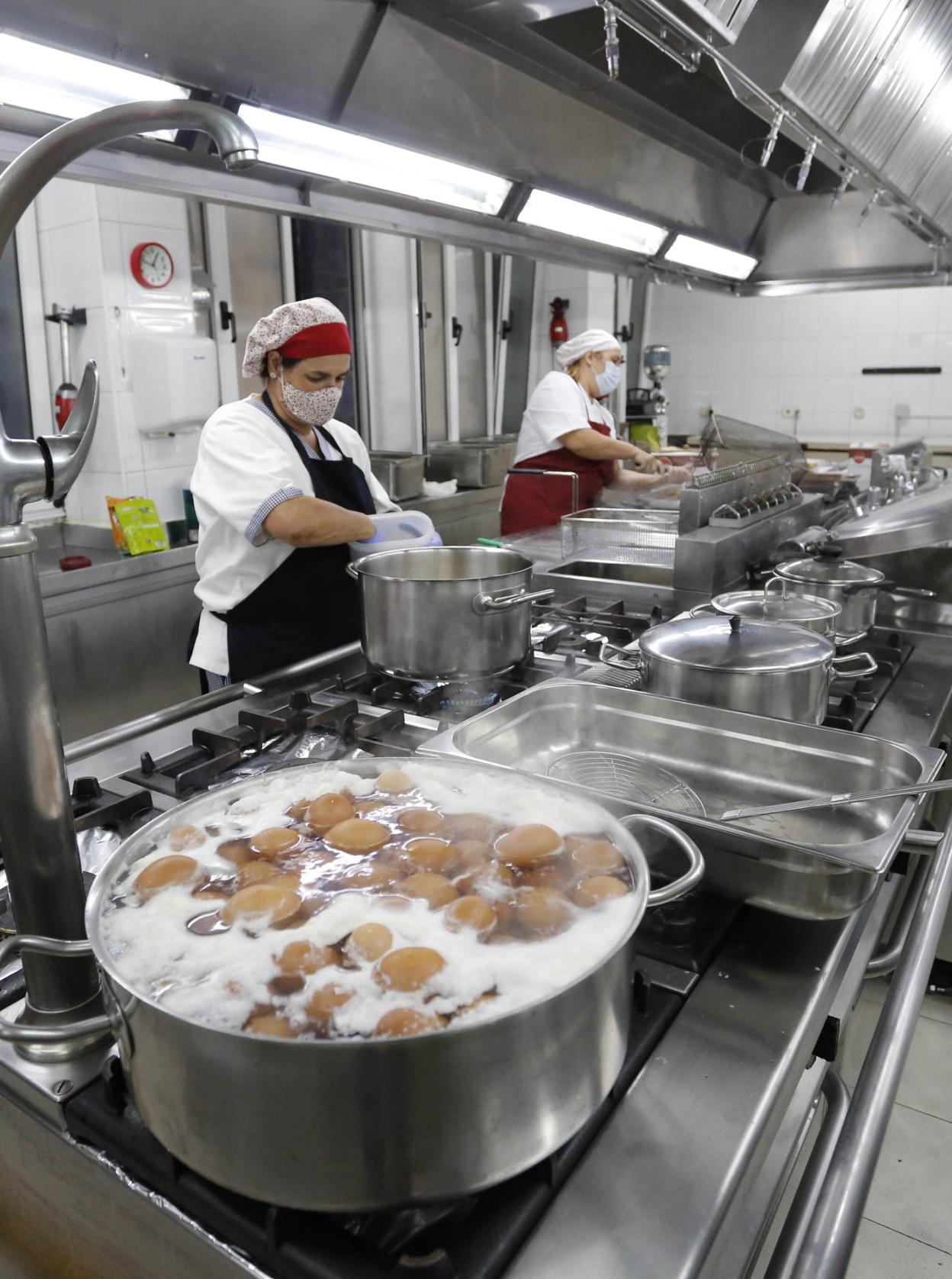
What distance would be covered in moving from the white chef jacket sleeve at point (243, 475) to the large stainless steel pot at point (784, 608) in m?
0.96

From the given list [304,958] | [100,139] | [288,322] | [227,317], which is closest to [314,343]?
[288,322]

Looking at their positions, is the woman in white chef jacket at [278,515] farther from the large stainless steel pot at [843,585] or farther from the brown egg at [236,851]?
the brown egg at [236,851]

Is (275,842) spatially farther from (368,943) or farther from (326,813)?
(368,943)

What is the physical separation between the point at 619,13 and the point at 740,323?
6120 mm

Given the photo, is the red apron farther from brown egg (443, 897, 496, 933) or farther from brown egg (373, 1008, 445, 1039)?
brown egg (373, 1008, 445, 1039)

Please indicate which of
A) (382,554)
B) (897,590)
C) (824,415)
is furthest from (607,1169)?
(824,415)

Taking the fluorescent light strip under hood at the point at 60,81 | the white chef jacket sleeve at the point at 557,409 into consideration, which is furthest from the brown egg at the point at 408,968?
the white chef jacket sleeve at the point at 557,409

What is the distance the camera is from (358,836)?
811 millimetres

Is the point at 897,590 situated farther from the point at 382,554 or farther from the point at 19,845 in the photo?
the point at 19,845

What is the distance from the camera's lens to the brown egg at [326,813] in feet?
2.75

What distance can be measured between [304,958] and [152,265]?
3.56 metres

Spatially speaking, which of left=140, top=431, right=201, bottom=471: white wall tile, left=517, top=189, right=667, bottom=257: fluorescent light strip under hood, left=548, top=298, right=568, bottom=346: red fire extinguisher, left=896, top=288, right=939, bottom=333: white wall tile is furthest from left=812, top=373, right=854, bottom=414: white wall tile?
left=140, top=431, right=201, bottom=471: white wall tile

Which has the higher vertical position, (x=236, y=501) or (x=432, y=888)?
(x=236, y=501)

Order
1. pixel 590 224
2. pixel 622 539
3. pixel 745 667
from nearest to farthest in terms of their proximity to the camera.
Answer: pixel 745 667
pixel 622 539
pixel 590 224
